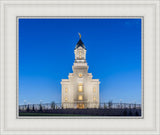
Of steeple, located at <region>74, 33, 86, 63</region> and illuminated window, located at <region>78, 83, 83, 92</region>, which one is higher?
steeple, located at <region>74, 33, 86, 63</region>

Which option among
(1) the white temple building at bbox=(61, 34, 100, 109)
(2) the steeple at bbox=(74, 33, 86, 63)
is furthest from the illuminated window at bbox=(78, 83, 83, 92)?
(2) the steeple at bbox=(74, 33, 86, 63)

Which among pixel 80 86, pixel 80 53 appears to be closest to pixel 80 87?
pixel 80 86

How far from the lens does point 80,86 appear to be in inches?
1506

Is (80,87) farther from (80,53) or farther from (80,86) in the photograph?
(80,53)

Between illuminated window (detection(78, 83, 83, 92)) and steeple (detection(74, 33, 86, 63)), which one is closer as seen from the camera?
illuminated window (detection(78, 83, 83, 92))

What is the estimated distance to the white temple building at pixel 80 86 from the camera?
3694 cm

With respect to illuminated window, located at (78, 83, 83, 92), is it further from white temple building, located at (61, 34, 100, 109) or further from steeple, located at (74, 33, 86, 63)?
steeple, located at (74, 33, 86, 63)

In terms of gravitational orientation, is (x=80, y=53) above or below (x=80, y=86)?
above

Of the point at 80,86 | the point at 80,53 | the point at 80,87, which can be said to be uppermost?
the point at 80,53

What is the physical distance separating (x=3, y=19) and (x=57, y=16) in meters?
3.69

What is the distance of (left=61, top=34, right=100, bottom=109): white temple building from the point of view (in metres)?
36.9

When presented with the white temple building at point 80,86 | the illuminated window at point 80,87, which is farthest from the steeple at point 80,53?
the illuminated window at point 80,87

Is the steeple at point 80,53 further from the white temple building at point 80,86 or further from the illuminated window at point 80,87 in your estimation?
the illuminated window at point 80,87

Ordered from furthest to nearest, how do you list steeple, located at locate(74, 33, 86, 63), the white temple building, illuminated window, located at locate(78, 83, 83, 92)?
steeple, located at locate(74, 33, 86, 63) < illuminated window, located at locate(78, 83, 83, 92) < the white temple building
